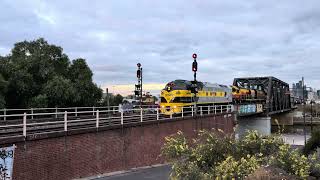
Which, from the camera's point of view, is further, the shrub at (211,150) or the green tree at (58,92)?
the green tree at (58,92)

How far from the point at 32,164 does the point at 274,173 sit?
44.6 feet

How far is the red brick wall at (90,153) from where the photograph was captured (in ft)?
A: 67.2

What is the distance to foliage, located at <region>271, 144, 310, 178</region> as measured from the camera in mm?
9859

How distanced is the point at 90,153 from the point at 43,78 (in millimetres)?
26887

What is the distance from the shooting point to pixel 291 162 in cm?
1013

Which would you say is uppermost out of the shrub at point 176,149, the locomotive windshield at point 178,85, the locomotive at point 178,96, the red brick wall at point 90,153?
the locomotive windshield at point 178,85

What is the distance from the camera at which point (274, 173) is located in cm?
943

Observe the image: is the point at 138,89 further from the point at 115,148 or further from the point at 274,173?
the point at 274,173

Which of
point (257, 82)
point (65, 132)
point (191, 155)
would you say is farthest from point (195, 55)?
point (257, 82)

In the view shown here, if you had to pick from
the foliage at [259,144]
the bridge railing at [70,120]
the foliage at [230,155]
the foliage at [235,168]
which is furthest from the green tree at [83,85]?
the foliage at [235,168]

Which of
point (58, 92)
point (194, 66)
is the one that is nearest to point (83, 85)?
point (58, 92)

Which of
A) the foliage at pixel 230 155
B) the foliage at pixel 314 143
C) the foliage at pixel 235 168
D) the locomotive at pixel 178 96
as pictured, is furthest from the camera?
the foliage at pixel 314 143

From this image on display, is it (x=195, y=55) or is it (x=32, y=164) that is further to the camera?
(x=195, y=55)

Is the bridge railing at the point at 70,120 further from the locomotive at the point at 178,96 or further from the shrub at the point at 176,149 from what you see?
the shrub at the point at 176,149
